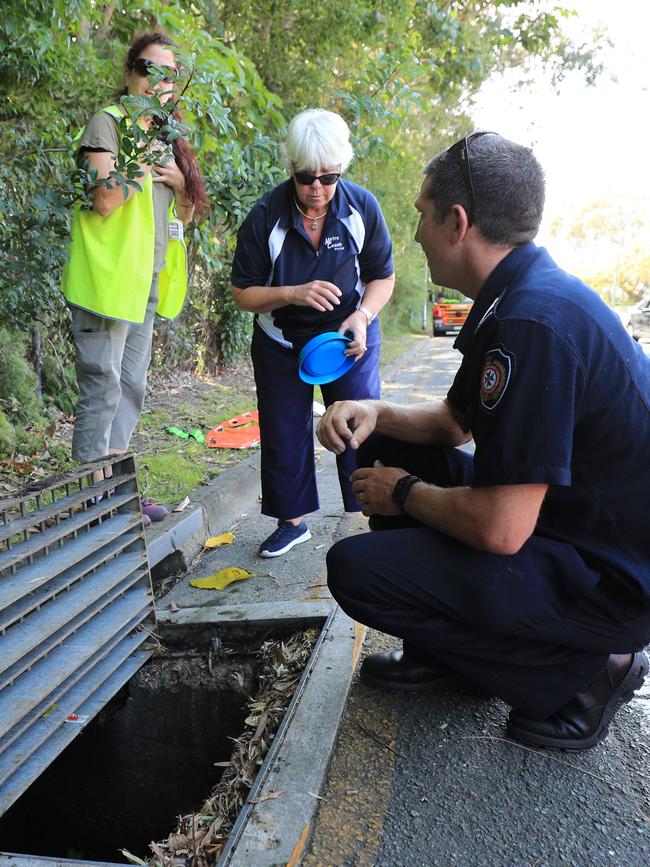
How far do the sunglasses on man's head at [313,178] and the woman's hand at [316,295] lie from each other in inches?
15.9

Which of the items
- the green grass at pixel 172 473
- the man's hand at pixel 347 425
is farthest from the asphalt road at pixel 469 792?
the green grass at pixel 172 473

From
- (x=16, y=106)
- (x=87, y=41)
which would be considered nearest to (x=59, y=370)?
(x=16, y=106)

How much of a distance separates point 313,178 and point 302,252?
12.8 inches

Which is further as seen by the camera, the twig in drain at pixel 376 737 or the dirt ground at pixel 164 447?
the dirt ground at pixel 164 447

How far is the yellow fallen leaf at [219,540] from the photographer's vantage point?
373cm

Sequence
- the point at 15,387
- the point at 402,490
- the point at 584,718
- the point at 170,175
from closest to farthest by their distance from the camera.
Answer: the point at 584,718
the point at 402,490
the point at 170,175
the point at 15,387

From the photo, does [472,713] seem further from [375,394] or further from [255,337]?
[255,337]

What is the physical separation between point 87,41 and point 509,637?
503 cm

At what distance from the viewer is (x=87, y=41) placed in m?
4.90

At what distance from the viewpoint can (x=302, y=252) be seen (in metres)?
3.02

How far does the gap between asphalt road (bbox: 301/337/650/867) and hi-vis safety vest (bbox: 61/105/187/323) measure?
1999 mm

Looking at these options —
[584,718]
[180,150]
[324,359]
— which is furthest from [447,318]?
[584,718]

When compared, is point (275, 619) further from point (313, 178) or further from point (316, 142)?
point (316, 142)

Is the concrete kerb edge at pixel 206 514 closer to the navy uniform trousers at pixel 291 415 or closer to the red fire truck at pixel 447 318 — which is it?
the navy uniform trousers at pixel 291 415
